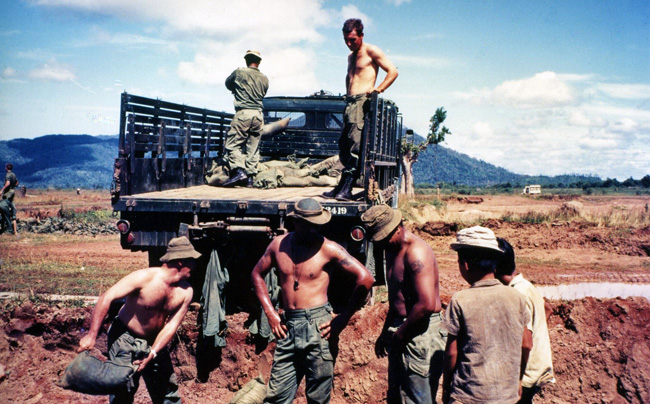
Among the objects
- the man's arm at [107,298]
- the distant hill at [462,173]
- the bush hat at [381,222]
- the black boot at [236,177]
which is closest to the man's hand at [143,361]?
the man's arm at [107,298]

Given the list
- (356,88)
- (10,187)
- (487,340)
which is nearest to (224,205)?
(356,88)

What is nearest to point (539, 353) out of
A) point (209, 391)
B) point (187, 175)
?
point (209, 391)

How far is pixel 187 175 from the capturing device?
21.3ft

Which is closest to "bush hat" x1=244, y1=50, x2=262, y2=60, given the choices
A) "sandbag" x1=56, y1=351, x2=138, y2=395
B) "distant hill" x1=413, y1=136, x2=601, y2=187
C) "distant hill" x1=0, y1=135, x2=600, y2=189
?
"sandbag" x1=56, y1=351, x2=138, y2=395

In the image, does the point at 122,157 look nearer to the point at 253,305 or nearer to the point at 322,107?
the point at 253,305

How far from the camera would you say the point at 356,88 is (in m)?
5.23

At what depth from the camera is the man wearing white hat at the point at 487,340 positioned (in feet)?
8.75

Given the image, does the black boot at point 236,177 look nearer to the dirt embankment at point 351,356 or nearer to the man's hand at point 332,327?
the dirt embankment at point 351,356

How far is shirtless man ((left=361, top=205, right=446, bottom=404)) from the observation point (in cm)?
300

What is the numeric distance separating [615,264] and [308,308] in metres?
10.4

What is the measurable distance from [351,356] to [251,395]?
1.51m

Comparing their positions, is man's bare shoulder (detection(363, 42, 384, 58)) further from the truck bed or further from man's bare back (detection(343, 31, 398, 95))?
the truck bed

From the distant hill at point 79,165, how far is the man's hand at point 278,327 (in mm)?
73720

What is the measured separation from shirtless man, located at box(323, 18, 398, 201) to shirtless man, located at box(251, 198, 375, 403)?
1555 millimetres
